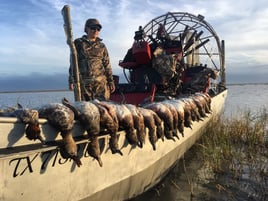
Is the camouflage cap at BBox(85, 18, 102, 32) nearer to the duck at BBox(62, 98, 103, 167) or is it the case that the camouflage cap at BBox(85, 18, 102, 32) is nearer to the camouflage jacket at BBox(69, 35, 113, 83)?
the camouflage jacket at BBox(69, 35, 113, 83)

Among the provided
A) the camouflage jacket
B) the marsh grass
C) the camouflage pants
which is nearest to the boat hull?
the camouflage pants

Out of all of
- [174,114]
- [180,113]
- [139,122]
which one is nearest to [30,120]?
[139,122]

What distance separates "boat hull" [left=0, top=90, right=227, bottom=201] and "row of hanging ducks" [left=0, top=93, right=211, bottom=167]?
11cm

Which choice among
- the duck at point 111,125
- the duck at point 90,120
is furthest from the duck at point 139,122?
the duck at point 90,120

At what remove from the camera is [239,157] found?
25.0 feet

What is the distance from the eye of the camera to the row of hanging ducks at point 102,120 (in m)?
3.85

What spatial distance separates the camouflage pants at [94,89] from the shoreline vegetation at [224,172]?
2081 mm

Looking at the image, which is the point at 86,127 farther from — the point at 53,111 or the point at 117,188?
the point at 117,188

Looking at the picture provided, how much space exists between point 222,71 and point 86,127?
1442 centimetres

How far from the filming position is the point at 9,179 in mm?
3529

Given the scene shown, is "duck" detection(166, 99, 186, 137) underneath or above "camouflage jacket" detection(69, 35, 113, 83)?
underneath

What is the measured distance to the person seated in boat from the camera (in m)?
6.20

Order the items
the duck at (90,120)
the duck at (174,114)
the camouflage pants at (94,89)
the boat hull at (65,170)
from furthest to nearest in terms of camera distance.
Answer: the camouflage pants at (94,89) < the duck at (174,114) < the duck at (90,120) < the boat hull at (65,170)

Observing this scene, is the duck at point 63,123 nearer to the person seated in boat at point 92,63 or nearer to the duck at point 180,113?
the person seated in boat at point 92,63
